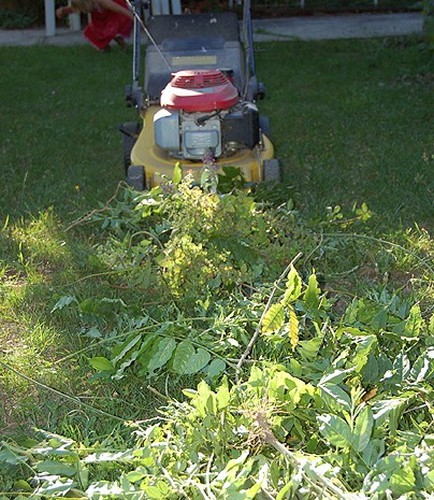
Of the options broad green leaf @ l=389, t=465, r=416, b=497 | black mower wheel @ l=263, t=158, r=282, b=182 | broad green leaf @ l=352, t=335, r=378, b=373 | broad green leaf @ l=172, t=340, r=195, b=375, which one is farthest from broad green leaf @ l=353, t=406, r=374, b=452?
black mower wheel @ l=263, t=158, r=282, b=182

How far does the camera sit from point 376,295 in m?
2.63

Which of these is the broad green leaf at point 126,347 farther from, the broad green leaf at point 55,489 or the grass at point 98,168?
the broad green leaf at point 55,489

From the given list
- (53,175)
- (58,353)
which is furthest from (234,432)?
(53,175)

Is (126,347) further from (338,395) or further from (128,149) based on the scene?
(128,149)

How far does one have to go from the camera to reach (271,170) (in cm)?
373

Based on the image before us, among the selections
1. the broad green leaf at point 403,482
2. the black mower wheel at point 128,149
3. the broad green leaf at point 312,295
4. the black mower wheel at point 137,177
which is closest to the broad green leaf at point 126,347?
the broad green leaf at point 312,295

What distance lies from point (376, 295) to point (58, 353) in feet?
2.95

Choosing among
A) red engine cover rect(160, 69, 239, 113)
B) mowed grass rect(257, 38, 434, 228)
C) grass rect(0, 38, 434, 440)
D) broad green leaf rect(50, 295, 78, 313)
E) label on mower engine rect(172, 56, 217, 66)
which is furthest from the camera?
label on mower engine rect(172, 56, 217, 66)

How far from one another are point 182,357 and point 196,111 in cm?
156

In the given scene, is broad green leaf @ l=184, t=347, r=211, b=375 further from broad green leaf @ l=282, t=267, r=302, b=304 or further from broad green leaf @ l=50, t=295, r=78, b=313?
broad green leaf @ l=50, t=295, r=78, b=313

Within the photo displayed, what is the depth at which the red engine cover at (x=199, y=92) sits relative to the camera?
3615 mm

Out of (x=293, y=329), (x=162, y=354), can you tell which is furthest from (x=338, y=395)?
(x=162, y=354)

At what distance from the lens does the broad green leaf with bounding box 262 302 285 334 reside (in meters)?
2.29

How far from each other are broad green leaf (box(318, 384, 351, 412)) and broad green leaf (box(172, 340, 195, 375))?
431mm
